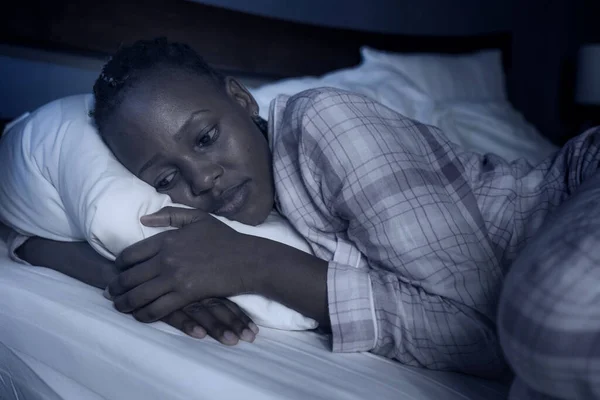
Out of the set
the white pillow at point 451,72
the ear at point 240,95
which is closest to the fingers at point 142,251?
the ear at point 240,95

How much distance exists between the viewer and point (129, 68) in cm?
79

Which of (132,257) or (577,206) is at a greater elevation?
(577,206)

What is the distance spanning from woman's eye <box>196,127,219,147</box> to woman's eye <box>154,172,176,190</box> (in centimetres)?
6

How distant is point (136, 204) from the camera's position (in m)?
0.70

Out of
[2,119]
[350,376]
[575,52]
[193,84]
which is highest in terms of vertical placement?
[193,84]

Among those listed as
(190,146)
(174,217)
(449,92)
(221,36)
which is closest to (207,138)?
(190,146)

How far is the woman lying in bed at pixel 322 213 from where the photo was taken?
63cm

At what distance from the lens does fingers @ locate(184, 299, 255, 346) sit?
2.04 feet

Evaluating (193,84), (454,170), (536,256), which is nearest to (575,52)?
(454,170)

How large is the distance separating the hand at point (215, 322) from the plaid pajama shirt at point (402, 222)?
0.39ft

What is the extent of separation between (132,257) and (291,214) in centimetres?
25

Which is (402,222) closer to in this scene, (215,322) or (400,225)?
(400,225)

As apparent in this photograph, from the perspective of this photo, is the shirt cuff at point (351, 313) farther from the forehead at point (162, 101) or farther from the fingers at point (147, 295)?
the forehead at point (162, 101)

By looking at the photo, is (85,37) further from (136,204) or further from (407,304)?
(407,304)
